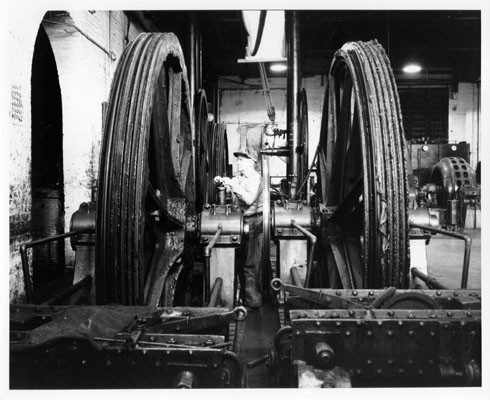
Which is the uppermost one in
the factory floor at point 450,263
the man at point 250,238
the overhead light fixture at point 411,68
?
the overhead light fixture at point 411,68

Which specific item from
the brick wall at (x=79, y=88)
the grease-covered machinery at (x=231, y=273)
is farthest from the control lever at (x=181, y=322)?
the brick wall at (x=79, y=88)

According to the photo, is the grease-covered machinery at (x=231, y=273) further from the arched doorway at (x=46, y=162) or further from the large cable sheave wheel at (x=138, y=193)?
the arched doorway at (x=46, y=162)

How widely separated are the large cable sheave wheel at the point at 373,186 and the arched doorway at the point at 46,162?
4090 millimetres

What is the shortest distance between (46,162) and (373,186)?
5.32 meters

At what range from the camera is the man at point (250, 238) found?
3967 millimetres

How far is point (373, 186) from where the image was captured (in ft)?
6.89

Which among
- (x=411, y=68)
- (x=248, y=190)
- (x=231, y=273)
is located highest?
(x=411, y=68)

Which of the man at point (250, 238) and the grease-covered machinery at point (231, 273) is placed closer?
the grease-covered machinery at point (231, 273)

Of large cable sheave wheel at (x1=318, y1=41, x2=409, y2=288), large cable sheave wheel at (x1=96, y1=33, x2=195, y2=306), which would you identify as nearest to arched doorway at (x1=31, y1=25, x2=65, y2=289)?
large cable sheave wheel at (x1=96, y1=33, x2=195, y2=306)

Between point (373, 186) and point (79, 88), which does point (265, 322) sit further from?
point (79, 88)

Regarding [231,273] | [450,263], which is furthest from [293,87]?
[231,273]

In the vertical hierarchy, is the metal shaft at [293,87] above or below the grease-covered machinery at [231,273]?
above

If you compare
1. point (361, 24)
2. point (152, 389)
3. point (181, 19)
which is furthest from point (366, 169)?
point (361, 24)

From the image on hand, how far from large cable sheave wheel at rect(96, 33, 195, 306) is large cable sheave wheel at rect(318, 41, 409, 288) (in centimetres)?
116
